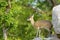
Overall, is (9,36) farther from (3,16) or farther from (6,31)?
(3,16)

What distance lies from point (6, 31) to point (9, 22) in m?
0.44

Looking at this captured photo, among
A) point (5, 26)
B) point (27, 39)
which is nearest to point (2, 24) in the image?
point (5, 26)

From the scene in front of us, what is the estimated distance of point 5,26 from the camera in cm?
597

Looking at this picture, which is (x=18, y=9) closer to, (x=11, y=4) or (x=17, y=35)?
(x=11, y=4)

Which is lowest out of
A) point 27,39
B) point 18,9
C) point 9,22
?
point 27,39

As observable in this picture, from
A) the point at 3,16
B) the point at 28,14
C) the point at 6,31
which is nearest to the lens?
the point at 3,16

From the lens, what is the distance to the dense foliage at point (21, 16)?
5766 millimetres

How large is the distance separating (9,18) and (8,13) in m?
0.14

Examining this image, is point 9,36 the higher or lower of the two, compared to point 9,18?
lower

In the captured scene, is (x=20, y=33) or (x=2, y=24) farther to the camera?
(x=20, y=33)

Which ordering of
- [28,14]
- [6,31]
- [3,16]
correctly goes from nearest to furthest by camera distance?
[3,16]
[6,31]
[28,14]

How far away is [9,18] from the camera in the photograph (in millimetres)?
5695

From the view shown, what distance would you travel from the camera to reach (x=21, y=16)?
6629 millimetres

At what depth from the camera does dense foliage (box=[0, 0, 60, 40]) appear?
227 inches
